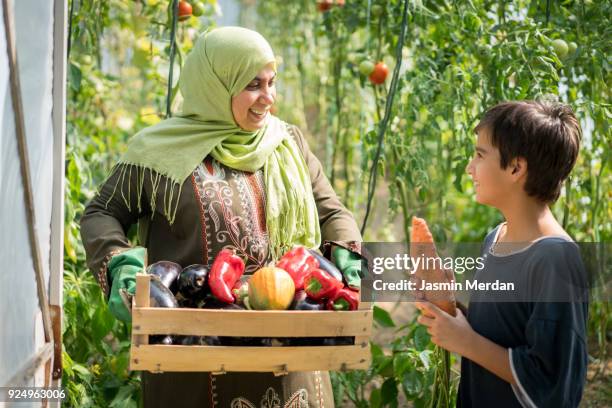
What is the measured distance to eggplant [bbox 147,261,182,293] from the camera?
1.71 metres

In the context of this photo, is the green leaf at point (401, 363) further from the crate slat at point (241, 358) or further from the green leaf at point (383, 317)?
the crate slat at point (241, 358)

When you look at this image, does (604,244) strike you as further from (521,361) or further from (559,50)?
(521,361)

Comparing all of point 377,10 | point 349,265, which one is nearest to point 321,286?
point 349,265

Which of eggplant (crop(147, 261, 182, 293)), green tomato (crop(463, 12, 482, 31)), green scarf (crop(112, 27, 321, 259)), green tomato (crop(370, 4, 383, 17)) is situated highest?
green tomato (crop(370, 4, 383, 17))

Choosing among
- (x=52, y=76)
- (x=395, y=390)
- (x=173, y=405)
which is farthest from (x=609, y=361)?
(x=52, y=76)

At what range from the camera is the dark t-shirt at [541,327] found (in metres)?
1.39

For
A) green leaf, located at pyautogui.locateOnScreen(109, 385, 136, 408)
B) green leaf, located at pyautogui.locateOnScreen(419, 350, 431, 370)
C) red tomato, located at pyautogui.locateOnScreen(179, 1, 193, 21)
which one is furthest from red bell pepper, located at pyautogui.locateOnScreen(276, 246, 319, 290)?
red tomato, located at pyautogui.locateOnScreen(179, 1, 193, 21)

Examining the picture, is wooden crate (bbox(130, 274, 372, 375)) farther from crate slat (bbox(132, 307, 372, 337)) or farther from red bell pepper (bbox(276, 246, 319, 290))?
red bell pepper (bbox(276, 246, 319, 290))

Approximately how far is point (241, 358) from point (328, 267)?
0.98ft

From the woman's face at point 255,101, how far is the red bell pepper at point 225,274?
12.8 inches

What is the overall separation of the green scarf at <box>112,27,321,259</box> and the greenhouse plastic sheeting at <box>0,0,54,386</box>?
0.85 feet

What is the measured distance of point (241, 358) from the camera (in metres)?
1.58

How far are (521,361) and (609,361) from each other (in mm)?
2294

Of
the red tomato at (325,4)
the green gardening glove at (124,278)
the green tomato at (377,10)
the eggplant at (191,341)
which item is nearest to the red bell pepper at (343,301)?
the eggplant at (191,341)
